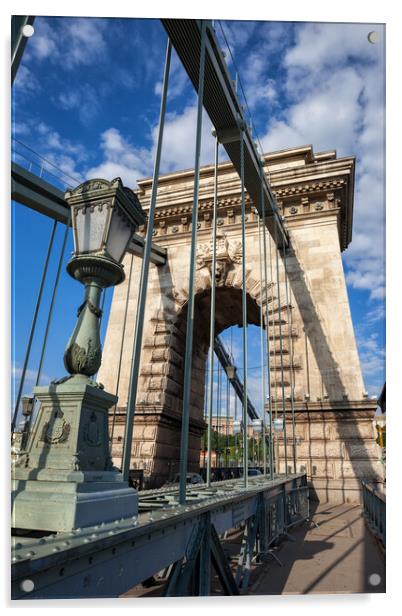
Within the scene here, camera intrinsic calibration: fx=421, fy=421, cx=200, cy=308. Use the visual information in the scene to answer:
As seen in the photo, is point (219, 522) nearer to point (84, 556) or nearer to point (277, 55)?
point (84, 556)

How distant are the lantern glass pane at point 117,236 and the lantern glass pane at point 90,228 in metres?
0.06

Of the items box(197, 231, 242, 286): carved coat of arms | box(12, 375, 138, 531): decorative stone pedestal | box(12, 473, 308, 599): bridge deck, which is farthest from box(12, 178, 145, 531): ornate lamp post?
box(197, 231, 242, 286): carved coat of arms

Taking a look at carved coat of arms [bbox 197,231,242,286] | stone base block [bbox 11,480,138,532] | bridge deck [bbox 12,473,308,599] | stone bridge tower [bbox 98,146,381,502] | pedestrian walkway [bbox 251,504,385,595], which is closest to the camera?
bridge deck [bbox 12,473,308,599]

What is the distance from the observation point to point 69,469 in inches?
82.7

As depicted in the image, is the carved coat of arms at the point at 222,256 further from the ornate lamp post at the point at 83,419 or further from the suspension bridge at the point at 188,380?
the ornate lamp post at the point at 83,419

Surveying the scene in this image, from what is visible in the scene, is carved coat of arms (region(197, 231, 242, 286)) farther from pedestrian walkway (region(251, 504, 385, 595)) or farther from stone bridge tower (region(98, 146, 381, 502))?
pedestrian walkway (region(251, 504, 385, 595))

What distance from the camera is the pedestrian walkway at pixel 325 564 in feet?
10.3

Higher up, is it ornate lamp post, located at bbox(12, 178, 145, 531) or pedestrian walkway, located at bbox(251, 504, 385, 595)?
ornate lamp post, located at bbox(12, 178, 145, 531)

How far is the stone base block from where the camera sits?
1.95 meters

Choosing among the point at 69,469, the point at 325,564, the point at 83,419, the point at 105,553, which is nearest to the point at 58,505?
the point at 69,469

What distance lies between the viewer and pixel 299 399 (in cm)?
1240

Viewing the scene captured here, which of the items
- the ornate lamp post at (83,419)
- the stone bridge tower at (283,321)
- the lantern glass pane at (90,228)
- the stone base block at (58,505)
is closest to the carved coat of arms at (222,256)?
the stone bridge tower at (283,321)
